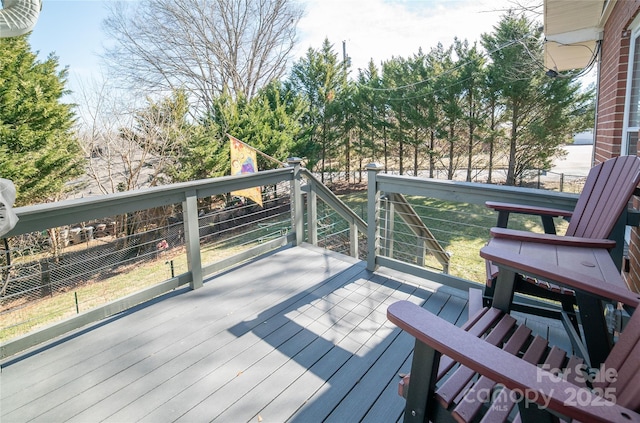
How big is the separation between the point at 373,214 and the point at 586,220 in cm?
160

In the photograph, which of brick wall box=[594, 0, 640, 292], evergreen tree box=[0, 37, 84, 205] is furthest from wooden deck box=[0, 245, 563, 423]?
evergreen tree box=[0, 37, 84, 205]

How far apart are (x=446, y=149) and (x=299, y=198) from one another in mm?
11508

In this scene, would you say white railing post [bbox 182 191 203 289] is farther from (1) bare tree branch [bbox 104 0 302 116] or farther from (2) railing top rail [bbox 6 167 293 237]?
(1) bare tree branch [bbox 104 0 302 116]

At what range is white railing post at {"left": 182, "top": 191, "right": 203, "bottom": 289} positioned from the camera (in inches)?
116

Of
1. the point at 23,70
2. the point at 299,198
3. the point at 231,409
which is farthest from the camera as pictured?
the point at 23,70

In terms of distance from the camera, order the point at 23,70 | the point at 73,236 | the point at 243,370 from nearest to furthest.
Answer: the point at 243,370, the point at 23,70, the point at 73,236

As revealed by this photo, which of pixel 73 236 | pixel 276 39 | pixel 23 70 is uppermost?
pixel 276 39

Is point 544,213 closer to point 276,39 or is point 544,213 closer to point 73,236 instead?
point 73,236

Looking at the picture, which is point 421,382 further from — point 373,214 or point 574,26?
point 574,26

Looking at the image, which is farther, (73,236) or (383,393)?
(73,236)

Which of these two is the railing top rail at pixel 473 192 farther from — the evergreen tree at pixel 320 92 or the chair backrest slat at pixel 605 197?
the evergreen tree at pixel 320 92

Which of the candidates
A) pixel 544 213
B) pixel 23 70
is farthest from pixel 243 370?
pixel 23 70

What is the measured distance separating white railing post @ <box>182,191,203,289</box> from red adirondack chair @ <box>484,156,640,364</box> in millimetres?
2268

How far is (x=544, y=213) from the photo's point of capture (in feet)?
7.06
